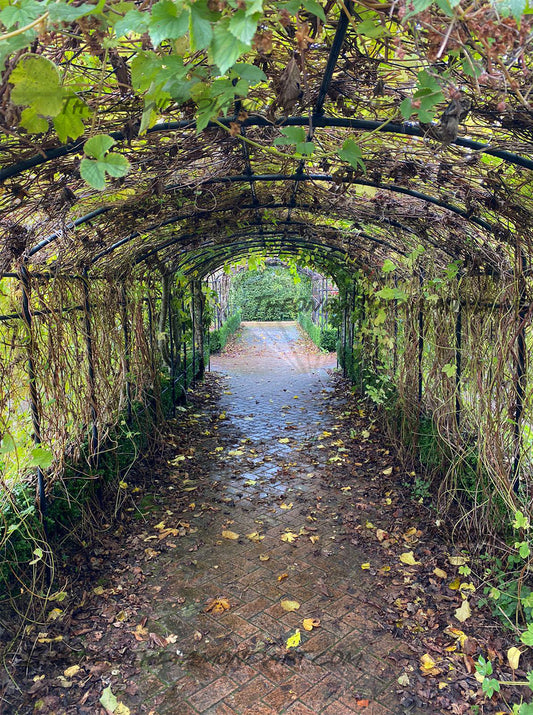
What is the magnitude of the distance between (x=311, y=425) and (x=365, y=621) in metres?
4.75

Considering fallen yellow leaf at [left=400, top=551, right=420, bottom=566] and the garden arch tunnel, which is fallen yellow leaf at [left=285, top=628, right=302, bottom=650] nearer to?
fallen yellow leaf at [left=400, top=551, right=420, bottom=566]

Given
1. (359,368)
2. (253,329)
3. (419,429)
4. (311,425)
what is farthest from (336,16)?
(253,329)

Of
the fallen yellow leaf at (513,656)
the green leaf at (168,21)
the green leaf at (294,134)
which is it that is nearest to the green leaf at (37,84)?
the green leaf at (168,21)

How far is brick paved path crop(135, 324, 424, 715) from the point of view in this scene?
8.63ft

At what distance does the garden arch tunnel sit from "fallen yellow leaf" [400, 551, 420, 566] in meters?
0.77

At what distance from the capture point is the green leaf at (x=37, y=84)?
1.49m

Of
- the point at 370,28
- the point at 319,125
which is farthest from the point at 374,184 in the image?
the point at 370,28

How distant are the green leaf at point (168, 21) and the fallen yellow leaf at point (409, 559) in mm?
3773

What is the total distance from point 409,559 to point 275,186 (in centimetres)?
343

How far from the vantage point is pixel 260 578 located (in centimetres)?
368

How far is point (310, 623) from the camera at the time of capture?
316 cm

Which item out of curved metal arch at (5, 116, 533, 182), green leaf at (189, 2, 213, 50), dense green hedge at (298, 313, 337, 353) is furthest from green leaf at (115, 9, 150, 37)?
dense green hedge at (298, 313, 337, 353)

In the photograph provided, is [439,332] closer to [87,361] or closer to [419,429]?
[419,429]

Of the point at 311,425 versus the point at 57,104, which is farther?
the point at 311,425
